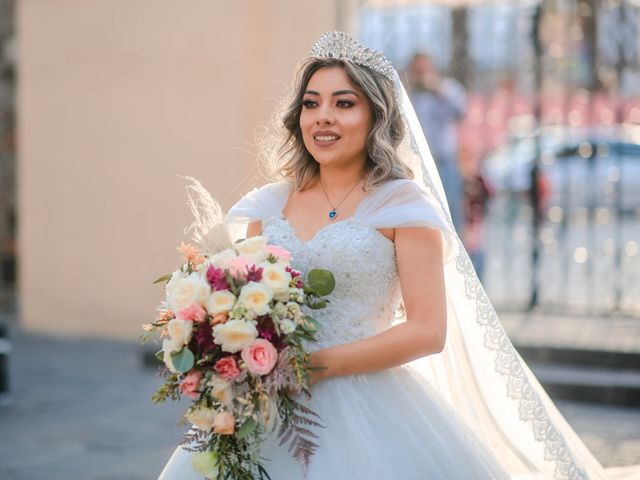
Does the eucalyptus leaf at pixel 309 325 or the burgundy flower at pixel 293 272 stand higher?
the burgundy flower at pixel 293 272

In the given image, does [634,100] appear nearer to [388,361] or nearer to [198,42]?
[198,42]

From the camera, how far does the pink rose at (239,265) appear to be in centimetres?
314

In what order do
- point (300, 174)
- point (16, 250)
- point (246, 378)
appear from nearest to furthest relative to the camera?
point (246, 378), point (300, 174), point (16, 250)

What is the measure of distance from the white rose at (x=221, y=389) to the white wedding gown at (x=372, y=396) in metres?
0.27

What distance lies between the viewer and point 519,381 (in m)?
3.91

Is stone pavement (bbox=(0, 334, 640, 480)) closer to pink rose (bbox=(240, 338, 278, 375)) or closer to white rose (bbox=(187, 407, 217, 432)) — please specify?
white rose (bbox=(187, 407, 217, 432))

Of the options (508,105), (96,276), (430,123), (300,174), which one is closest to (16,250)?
(96,276)

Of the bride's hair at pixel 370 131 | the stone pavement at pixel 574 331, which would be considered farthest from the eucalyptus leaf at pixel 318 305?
the stone pavement at pixel 574 331

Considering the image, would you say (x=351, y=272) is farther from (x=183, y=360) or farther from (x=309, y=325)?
(x=183, y=360)

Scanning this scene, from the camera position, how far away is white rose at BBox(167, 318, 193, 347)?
3.09m

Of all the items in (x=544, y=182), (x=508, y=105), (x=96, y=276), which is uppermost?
(x=508, y=105)

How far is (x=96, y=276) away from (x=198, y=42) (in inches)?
83.3

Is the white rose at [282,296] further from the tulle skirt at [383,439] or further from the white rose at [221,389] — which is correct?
the tulle skirt at [383,439]

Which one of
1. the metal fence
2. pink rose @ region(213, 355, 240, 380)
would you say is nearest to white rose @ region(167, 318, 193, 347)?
pink rose @ region(213, 355, 240, 380)
